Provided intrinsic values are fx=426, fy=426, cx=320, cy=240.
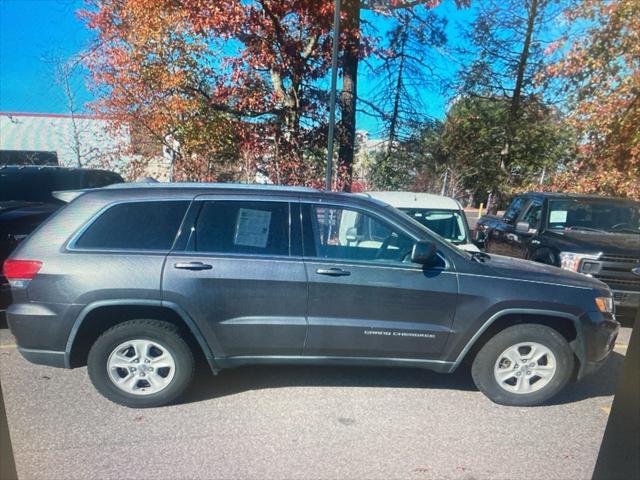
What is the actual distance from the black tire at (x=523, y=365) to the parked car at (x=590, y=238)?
159 centimetres

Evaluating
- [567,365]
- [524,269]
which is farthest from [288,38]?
[567,365]

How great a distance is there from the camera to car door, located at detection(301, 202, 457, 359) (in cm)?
331

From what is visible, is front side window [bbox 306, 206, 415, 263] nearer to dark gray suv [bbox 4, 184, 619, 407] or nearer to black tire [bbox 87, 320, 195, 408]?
dark gray suv [bbox 4, 184, 619, 407]

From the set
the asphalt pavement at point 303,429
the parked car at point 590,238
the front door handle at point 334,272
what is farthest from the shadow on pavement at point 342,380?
the parked car at point 590,238

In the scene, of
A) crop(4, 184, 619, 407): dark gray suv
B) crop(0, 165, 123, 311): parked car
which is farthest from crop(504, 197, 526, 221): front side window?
crop(0, 165, 123, 311): parked car

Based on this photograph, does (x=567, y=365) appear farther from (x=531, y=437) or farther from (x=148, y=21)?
(x=148, y=21)

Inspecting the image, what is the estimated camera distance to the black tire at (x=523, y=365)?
11.3 ft

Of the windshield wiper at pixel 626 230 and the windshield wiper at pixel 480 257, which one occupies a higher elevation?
the windshield wiper at pixel 626 230

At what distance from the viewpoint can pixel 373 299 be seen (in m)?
3.33

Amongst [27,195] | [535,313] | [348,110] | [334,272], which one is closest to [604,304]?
[535,313]

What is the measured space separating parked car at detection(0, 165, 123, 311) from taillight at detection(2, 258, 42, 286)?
1.72m

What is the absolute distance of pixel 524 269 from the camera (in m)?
3.63

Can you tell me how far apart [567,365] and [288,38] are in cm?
742

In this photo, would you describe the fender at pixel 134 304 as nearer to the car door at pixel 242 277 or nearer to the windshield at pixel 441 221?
the car door at pixel 242 277
